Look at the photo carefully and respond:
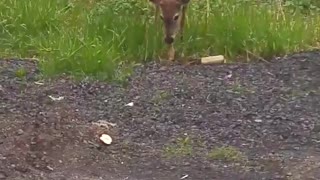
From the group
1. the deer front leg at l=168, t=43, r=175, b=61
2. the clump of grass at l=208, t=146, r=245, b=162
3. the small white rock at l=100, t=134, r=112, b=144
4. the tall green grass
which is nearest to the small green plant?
the tall green grass

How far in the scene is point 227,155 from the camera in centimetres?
586

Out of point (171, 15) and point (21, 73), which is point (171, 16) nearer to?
point (171, 15)

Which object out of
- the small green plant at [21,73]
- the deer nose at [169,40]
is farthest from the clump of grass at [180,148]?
the deer nose at [169,40]

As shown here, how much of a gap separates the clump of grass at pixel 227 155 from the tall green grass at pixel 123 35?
6.55ft

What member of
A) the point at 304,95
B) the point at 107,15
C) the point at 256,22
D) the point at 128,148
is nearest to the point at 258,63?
the point at 256,22

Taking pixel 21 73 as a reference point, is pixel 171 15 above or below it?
above

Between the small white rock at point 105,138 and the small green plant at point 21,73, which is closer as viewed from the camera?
the small white rock at point 105,138

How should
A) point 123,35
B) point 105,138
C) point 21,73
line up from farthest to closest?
point 123,35, point 21,73, point 105,138

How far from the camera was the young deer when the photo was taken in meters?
8.59

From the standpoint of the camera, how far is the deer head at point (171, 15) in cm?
866

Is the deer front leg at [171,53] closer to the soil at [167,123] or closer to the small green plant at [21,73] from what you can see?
the soil at [167,123]

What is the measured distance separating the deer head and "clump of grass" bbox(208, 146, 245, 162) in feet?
9.20

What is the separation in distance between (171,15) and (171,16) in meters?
0.01

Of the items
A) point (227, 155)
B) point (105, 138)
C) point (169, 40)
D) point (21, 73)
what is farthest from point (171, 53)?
point (227, 155)
